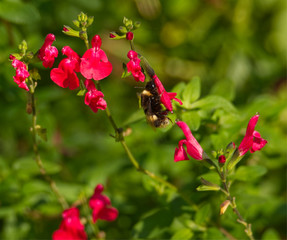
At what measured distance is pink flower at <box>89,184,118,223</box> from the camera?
7.22 feet

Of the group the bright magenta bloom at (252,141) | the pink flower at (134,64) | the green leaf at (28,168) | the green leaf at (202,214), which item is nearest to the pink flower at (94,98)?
the pink flower at (134,64)

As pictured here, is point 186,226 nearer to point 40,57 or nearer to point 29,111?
point 29,111

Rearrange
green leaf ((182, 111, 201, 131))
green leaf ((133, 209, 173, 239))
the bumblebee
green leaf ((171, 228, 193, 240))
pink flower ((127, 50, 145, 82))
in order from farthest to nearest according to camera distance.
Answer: green leaf ((133, 209, 173, 239)) → green leaf ((171, 228, 193, 240)) → green leaf ((182, 111, 201, 131)) → the bumblebee → pink flower ((127, 50, 145, 82))

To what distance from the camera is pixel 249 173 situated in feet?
7.22

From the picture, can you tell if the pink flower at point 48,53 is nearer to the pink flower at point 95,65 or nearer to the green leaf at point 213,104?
the pink flower at point 95,65

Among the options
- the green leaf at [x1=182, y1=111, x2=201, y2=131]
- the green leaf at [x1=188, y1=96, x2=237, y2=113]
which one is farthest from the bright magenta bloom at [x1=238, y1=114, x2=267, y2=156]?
the green leaf at [x1=188, y1=96, x2=237, y2=113]

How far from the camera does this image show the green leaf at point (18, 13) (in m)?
2.66

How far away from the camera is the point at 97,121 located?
4.11 metres

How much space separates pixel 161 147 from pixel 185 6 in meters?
2.05

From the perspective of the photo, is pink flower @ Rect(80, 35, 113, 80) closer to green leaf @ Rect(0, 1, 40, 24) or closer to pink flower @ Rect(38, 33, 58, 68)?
pink flower @ Rect(38, 33, 58, 68)

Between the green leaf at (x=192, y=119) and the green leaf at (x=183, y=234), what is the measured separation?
0.56 metres

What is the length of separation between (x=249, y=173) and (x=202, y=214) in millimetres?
329

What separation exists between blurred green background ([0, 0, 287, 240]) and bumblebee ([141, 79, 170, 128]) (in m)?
0.13

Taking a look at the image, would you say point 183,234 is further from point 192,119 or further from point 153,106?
point 153,106
